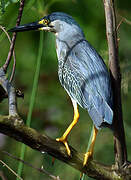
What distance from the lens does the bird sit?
6.15ft

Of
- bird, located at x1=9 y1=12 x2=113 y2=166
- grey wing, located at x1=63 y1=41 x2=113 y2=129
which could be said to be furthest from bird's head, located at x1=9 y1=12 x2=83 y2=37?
grey wing, located at x1=63 y1=41 x2=113 y2=129

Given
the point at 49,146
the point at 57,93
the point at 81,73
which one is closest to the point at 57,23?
the point at 81,73

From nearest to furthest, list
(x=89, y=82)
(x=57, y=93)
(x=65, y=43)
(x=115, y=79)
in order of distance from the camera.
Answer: (x=115, y=79) → (x=89, y=82) → (x=65, y=43) → (x=57, y=93)

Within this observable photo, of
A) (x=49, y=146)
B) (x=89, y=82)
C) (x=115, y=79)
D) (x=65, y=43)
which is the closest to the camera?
(x=49, y=146)

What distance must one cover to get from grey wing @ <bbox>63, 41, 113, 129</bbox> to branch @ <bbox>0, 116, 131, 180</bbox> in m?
0.21

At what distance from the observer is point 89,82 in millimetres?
2020

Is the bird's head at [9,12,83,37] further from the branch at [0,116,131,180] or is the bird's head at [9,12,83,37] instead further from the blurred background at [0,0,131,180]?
the branch at [0,116,131,180]

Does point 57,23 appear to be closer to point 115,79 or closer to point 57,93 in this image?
point 115,79

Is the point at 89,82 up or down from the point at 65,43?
down

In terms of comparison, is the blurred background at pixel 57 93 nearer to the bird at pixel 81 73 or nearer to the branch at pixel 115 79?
the bird at pixel 81 73

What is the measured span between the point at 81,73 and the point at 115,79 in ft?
0.92

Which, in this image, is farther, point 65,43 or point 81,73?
point 65,43

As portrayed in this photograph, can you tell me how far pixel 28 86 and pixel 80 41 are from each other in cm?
145

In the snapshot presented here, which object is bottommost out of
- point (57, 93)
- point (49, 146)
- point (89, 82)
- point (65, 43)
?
point (57, 93)
